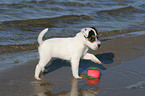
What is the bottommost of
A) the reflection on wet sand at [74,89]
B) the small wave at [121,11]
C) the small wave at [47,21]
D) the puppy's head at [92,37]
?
the reflection on wet sand at [74,89]

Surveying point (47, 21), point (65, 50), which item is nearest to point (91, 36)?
point (65, 50)

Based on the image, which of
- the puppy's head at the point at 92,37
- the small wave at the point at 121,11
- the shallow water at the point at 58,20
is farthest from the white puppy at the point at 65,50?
the small wave at the point at 121,11

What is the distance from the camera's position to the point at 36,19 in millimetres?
13430

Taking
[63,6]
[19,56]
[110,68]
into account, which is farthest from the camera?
[63,6]

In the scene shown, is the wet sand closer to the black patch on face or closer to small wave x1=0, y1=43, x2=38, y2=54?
the black patch on face

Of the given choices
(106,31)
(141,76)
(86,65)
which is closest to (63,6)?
(106,31)

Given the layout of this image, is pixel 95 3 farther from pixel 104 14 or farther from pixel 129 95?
pixel 129 95

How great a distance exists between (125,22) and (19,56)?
26.2ft

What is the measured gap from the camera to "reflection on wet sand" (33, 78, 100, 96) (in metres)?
5.06

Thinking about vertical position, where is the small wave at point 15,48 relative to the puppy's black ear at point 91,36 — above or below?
below

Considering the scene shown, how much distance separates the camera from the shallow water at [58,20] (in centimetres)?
1005

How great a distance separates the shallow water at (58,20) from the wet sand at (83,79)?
5.11ft

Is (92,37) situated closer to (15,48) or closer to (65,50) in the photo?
(65,50)

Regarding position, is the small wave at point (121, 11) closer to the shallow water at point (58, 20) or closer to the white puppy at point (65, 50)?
the shallow water at point (58, 20)
